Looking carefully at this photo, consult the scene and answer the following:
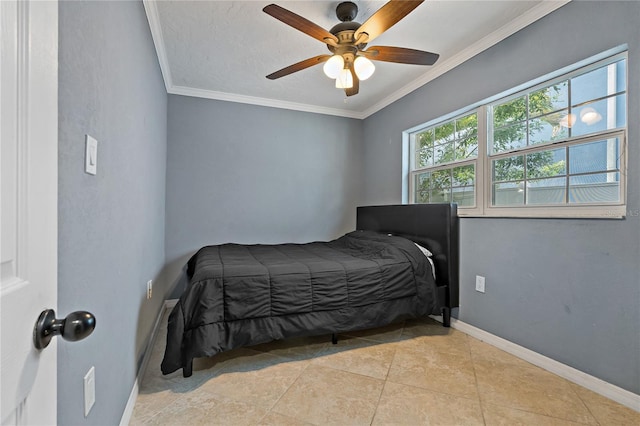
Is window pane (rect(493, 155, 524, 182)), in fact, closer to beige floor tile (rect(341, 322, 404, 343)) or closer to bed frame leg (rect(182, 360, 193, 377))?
beige floor tile (rect(341, 322, 404, 343))

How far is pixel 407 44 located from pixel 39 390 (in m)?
2.88

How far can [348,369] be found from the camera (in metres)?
1.96

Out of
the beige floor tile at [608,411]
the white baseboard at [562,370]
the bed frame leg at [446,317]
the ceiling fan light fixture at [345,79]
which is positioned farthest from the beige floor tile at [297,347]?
the ceiling fan light fixture at [345,79]

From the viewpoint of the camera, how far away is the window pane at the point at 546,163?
78.9 inches

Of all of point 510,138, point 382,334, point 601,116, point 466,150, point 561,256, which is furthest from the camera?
point 466,150

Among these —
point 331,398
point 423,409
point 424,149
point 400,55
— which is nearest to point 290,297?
point 331,398

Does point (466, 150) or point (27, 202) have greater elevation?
point (466, 150)

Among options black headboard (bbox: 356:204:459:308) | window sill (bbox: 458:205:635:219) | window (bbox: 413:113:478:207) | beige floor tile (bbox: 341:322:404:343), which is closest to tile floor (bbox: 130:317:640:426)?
beige floor tile (bbox: 341:322:404:343)

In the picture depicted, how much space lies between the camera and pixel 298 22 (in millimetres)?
1733

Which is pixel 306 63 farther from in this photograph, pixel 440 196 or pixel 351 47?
pixel 440 196

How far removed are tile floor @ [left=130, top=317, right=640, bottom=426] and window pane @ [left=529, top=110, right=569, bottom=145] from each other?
1574mm

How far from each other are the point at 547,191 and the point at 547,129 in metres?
0.44

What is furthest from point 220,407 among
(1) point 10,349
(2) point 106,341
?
(1) point 10,349

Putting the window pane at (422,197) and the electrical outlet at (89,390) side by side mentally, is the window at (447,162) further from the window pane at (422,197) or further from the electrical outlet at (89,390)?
the electrical outlet at (89,390)
